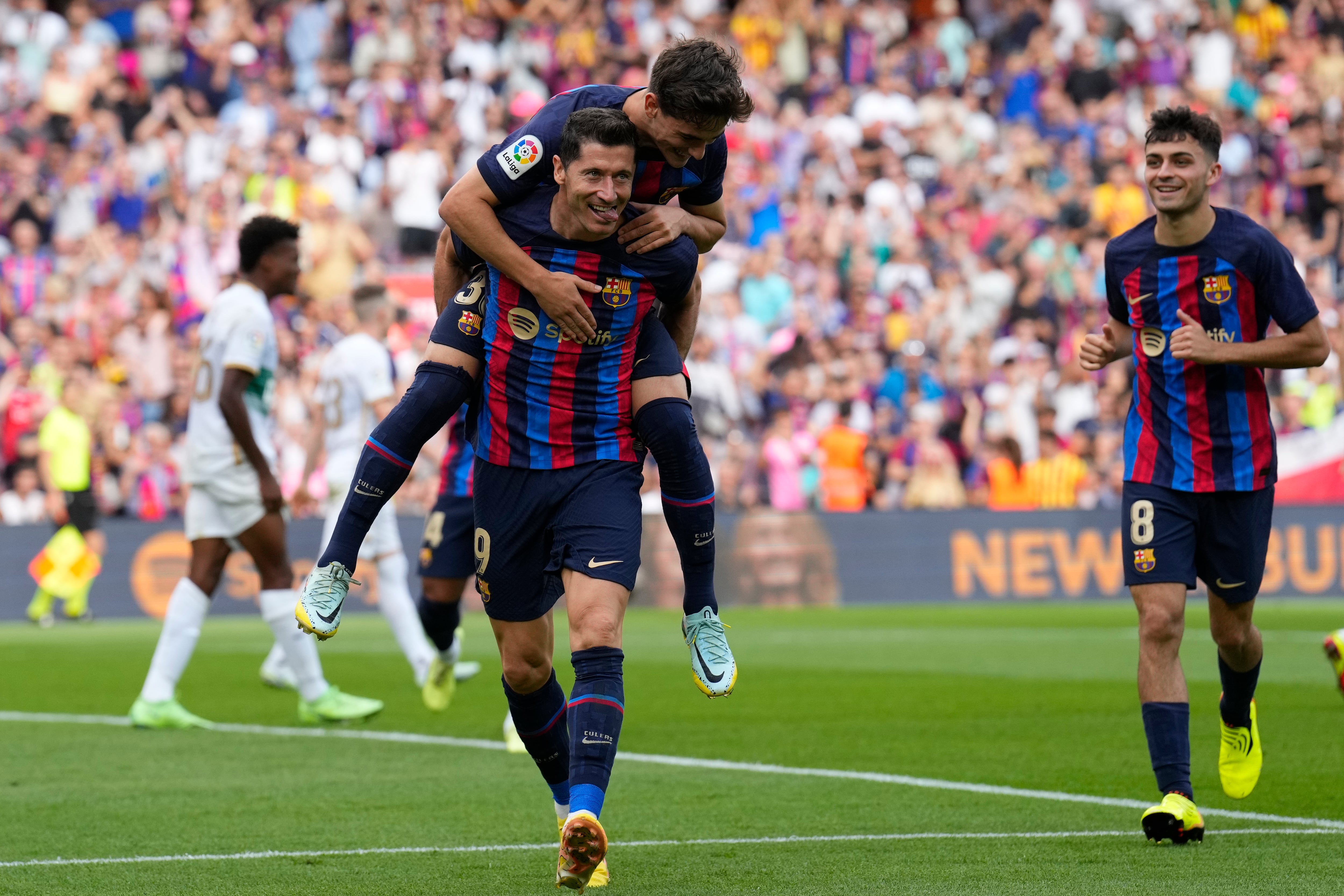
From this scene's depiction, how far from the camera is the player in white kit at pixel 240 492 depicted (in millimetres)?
9750

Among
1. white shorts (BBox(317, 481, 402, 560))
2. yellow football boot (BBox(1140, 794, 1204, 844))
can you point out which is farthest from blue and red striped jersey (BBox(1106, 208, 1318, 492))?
white shorts (BBox(317, 481, 402, 560))

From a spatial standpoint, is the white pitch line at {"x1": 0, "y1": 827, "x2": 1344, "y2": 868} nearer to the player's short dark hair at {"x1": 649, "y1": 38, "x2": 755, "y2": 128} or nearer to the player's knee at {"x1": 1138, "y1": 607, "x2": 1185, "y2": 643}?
the player's knee at {"x1": 1138, "y1": 607, "x2": 1185, "y2": 643}

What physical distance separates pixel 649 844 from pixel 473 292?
198 centimetres

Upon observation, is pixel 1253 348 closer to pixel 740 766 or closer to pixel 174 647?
pixel 740 766

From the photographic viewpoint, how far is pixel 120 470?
20.1 m

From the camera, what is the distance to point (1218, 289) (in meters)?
6.58

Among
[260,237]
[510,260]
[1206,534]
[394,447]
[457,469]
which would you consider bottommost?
[1206,534]

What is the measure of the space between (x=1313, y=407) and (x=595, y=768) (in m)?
17.8

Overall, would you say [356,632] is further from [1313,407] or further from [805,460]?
[1313,407]

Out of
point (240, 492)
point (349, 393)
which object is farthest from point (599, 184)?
point (349, 393)

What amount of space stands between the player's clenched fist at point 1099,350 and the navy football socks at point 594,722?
8.00 ft

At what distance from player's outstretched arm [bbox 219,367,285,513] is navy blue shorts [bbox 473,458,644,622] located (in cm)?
415

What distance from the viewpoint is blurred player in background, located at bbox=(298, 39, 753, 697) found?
5.40 meters

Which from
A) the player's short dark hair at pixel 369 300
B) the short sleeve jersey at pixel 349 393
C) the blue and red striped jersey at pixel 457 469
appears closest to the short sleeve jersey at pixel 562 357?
the blue and red striped jersey at pixel 457 469
